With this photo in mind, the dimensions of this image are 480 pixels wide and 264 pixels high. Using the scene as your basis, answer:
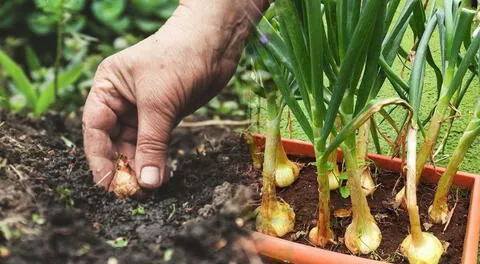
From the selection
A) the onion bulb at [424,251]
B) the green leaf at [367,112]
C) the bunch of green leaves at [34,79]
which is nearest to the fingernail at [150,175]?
the bunch of green leaves at [34,79]

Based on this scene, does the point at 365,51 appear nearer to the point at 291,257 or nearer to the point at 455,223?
the point at 291,257

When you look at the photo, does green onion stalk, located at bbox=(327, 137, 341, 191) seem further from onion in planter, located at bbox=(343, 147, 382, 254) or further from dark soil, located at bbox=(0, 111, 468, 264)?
dark soil, located at bbox=(0, 111, 468, 264)

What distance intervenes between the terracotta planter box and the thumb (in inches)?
7.3

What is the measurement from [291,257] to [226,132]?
1.34 ft

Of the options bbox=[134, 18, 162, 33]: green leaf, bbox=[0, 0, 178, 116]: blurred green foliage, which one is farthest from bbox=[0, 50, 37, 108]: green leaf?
bbox=[134, 18, 162, 33]: green leaf

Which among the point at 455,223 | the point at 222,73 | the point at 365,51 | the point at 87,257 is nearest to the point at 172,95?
the point at 222,73

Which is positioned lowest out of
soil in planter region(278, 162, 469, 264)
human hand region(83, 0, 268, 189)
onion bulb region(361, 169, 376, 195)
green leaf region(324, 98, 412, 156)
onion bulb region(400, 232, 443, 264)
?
soil in planter region(278, 162, 469, 264)

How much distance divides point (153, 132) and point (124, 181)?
8 cm

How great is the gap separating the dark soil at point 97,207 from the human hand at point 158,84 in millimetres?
28

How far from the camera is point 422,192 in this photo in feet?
4.31

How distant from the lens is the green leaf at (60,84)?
55cm

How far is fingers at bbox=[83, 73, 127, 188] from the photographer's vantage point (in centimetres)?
57

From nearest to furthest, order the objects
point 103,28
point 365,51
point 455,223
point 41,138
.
Answer: point 103,28, point 41,138, point 365,51, point 455,223

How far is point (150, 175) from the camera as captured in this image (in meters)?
0.60
